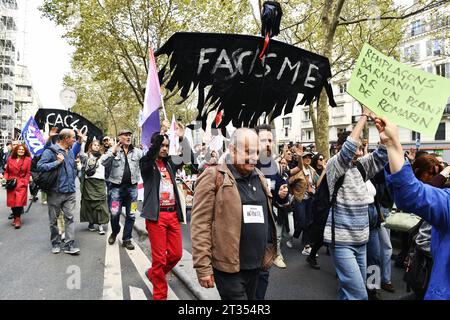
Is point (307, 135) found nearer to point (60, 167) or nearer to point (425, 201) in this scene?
point (60, 167)

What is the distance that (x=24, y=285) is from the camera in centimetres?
396

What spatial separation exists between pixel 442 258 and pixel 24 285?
4206 millimetres

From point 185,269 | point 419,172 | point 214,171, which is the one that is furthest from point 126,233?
point 419,172

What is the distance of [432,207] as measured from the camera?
5.20ft

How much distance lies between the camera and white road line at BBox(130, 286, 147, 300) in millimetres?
→ 3650

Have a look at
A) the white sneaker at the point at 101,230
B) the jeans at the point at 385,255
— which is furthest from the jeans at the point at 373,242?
the white sneaker at the point at 101,230

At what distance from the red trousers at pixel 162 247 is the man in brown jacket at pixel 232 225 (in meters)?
1.32

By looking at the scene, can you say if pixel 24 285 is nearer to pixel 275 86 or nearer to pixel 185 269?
pixel 185 269

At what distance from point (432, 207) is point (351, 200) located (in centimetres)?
160

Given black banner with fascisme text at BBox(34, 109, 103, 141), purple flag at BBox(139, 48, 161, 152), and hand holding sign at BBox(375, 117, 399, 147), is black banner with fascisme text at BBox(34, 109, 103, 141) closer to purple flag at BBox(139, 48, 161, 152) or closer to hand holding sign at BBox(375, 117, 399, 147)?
purple flag at BBox(139, 48, 161, 152)

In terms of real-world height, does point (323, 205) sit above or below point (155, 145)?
below

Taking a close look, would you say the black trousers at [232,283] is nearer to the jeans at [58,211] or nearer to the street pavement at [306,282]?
the street pavement at [306,282]

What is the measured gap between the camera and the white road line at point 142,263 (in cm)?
387

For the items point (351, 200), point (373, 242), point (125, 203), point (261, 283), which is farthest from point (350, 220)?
point (125, 203)
